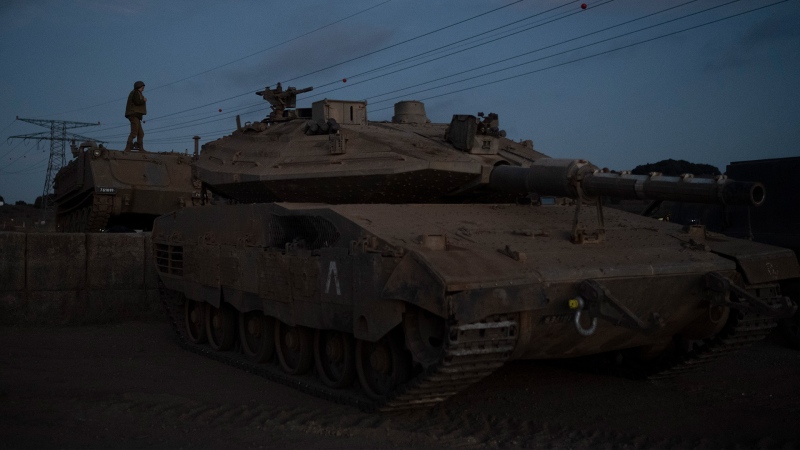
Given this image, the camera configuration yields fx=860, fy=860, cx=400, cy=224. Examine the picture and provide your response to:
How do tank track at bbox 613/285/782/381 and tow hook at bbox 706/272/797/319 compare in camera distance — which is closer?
tow hook at bbox 706/272/797/319

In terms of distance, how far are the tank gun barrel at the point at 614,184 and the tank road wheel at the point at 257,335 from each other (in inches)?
119

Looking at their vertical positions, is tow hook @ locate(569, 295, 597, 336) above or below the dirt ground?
above

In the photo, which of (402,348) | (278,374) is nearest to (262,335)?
(278,374)

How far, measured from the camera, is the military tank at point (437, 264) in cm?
650

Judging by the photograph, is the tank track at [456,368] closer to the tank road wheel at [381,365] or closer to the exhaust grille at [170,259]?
the tank road wheel at [381,365]

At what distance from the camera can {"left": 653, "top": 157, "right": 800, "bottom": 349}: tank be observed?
11.5 m

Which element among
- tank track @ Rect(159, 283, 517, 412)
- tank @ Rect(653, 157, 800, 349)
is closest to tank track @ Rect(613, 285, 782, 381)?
tank track @ Rect(159, 283, 517, 412)

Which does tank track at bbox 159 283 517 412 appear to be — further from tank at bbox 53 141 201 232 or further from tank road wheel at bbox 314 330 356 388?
tank at bbox 53 141 201 232

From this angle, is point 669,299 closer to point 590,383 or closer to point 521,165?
point 590,383

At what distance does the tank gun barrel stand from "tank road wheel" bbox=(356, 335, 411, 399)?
200cm

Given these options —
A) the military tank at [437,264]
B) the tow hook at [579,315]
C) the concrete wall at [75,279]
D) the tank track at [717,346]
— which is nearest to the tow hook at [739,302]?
the military tank at [437,264]

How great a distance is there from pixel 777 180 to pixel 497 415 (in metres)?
7.11

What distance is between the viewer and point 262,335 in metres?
9.60

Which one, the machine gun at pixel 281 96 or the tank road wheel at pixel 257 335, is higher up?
the machine gun at pixel 281 96
